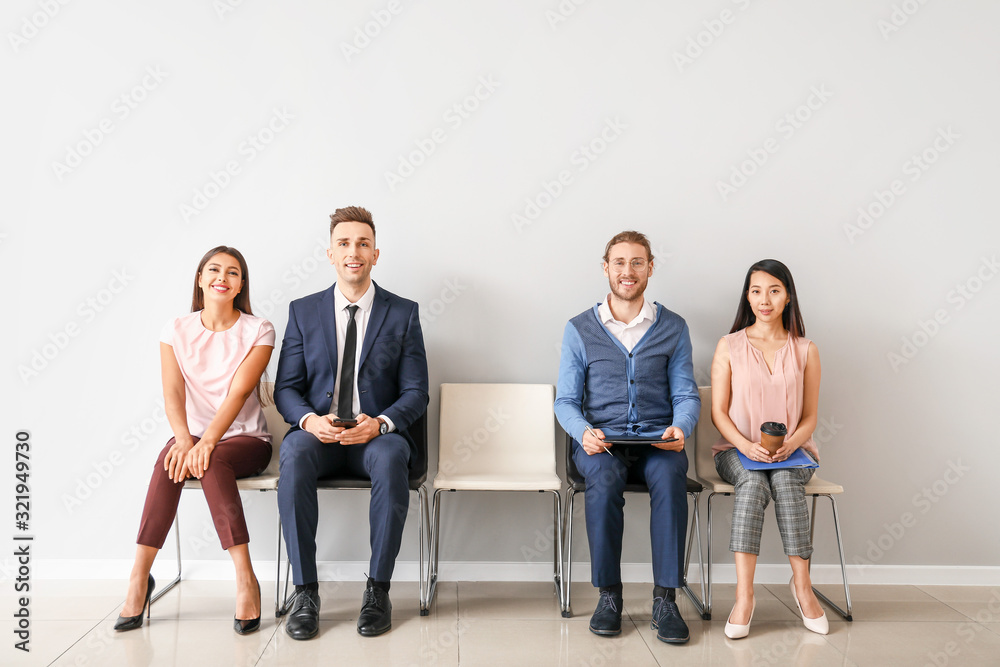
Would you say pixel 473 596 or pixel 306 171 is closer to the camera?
pixel 473 596

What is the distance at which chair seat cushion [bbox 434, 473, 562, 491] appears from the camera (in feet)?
8.14

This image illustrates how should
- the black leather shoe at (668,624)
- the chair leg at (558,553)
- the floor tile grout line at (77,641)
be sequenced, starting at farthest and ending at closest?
the chair leg at (558,553), the black leather shoe at (668,624), the floor tile grout line at (77,641)

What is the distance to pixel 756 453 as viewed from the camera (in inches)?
97.9

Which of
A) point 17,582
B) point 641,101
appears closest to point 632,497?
point 641,101

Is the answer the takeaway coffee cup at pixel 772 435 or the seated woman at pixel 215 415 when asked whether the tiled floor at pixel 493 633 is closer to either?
the seated woman at pixel 215 415

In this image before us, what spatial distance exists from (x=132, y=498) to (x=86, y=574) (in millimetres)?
355

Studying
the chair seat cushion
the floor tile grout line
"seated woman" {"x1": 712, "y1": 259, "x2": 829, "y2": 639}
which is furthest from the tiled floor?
the chair seat cushion

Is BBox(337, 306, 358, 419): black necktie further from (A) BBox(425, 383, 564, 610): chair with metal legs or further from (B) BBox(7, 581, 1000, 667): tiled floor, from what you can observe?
(B) BBox(7, 581, 1000, 667): tiled floor

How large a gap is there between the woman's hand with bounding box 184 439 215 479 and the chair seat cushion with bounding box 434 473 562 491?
0.80m

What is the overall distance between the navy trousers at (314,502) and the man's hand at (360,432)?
2.2 inches

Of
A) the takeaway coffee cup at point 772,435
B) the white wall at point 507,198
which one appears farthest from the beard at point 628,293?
the takeaway coffee cup at point 772,435

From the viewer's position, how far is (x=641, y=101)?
293cm

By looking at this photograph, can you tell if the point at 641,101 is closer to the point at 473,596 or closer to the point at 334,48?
the point at 334,48

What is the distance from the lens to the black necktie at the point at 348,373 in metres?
2.60
